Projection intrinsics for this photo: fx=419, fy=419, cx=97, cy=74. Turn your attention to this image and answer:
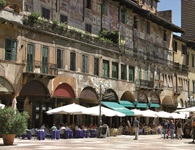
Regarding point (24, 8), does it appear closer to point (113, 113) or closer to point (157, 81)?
point (113, 113)

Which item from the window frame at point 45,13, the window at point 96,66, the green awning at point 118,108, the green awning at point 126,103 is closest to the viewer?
the window frame at point 45,13

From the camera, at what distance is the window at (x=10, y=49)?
30969 millimetres

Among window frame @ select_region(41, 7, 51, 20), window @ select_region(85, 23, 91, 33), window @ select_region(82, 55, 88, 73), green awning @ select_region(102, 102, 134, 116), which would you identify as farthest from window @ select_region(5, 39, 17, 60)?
green awning @ select_region(102, 102, 134, 116)

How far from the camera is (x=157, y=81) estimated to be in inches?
2110

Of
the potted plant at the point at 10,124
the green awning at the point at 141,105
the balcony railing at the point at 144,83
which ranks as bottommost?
the potted plant at the point at 10,124

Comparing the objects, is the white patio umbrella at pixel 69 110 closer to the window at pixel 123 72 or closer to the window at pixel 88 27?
the window at pixel 88 27

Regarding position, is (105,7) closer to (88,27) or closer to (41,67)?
(88,27)

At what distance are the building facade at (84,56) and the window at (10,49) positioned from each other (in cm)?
7

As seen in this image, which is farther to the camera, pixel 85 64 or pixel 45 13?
pixel 85 64

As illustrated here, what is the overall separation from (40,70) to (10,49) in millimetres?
3320

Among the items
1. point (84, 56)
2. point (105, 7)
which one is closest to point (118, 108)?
point (84, 56)

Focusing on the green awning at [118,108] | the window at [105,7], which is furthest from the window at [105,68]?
the window at [105,7]

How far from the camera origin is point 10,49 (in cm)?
3130

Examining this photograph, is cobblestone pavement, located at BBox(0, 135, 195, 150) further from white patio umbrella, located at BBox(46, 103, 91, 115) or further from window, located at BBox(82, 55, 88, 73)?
window, located at BBox(82, 55, 88, 73)
